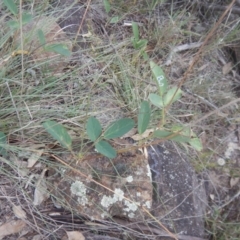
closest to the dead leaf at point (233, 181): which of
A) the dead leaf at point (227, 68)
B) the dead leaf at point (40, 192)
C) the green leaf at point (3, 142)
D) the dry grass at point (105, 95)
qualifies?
the dry grass at point (105, 95)

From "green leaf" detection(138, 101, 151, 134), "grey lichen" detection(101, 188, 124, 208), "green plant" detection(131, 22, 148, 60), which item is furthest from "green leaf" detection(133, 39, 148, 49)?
"grey lichen" detection(101, 188, 124, 208)

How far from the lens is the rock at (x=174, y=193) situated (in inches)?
56.3

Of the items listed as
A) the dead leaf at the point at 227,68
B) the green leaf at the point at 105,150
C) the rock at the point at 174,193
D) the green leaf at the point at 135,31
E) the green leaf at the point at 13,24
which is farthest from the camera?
the dead leaf at the point at 227,68

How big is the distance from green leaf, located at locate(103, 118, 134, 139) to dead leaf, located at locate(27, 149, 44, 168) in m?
0.27

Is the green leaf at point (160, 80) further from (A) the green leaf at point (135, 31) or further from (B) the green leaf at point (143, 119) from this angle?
(A) the green leaf at point (135, 31)

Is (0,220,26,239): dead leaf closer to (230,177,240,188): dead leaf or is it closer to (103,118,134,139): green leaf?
(103,118,134,139): green leaf

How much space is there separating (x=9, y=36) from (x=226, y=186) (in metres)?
1.10

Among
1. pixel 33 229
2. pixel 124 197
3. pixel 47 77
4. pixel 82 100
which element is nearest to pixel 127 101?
pixel 82 100

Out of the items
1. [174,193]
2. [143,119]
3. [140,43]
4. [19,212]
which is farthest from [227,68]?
[19,212]

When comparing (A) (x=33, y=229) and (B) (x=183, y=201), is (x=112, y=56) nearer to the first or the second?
(B) (x=183, y=201)

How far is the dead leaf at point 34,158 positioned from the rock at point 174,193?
396mm

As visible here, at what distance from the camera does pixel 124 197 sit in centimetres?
130

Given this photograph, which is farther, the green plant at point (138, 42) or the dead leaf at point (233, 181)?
the dead leaf at point (233, 181)

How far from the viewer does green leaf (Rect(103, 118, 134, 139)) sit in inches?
47.3
